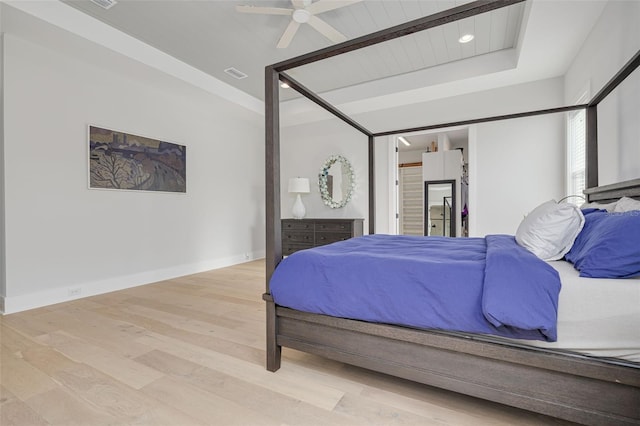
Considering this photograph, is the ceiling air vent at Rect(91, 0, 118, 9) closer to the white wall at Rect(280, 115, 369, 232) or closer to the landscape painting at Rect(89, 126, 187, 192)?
the landscape painting at Rect(89, 126, 187, 192)

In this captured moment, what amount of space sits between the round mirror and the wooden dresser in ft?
1.90

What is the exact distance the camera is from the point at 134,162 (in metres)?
3.84

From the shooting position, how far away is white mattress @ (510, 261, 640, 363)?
1.07 meters

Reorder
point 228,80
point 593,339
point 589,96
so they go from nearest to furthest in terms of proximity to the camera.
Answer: point 593,339, point 589,96, point 228,80

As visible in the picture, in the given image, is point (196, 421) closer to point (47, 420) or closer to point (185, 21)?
point (47, 420)

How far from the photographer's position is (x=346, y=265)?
5.16ft

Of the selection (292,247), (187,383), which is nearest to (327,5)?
(187,383)

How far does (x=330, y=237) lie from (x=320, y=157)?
1.59m

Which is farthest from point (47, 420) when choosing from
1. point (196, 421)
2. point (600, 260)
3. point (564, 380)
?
point (600, 260)

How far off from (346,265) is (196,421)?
986mm

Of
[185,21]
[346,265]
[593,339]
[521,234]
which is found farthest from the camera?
[185,21]

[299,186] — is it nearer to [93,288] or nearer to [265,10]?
[265,10]

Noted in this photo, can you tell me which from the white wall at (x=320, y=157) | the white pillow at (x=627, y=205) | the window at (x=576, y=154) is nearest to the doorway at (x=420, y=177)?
the white wall at (x=320, y=157)

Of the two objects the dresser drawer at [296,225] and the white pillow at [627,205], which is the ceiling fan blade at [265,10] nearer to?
the white pillow at [627,205]
